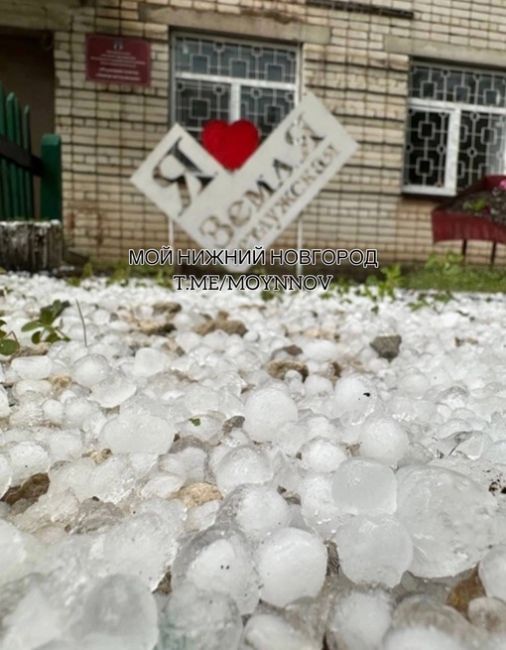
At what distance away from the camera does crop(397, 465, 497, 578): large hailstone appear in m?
0.53

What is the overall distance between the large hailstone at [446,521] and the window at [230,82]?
18.7ft

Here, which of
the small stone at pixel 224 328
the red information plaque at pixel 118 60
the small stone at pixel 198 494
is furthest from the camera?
the red information plaque at pixel 118 60

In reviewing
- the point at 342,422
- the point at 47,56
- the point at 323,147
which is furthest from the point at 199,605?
the point at 47,56

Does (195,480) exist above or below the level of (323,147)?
below

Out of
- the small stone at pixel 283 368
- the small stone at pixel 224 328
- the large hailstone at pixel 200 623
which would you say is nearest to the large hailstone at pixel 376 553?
the large hailstone at pixel 200 623

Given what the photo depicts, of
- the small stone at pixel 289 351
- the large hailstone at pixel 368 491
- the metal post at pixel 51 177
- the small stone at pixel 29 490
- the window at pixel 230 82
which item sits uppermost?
the window at pixel 230 82

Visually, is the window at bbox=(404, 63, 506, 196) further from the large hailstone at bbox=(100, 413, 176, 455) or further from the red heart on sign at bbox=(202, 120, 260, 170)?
the large hailstone at bbox=(100, 413, 176, 455)

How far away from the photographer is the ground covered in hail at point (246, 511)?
43 centimetres

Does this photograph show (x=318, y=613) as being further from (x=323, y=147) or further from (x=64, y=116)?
(x=64, y=116)

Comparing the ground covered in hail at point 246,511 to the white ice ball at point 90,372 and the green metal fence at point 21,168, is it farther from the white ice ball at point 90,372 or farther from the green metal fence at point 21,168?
the green metal fence at point 21,168

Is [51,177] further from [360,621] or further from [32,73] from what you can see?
[360,621]

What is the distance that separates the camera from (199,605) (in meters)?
0.45

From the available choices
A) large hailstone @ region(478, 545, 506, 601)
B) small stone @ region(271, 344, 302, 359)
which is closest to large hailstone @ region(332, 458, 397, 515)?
large hailstone @ region(478, 545, 506, 601)

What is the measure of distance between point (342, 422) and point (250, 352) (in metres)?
0.68
